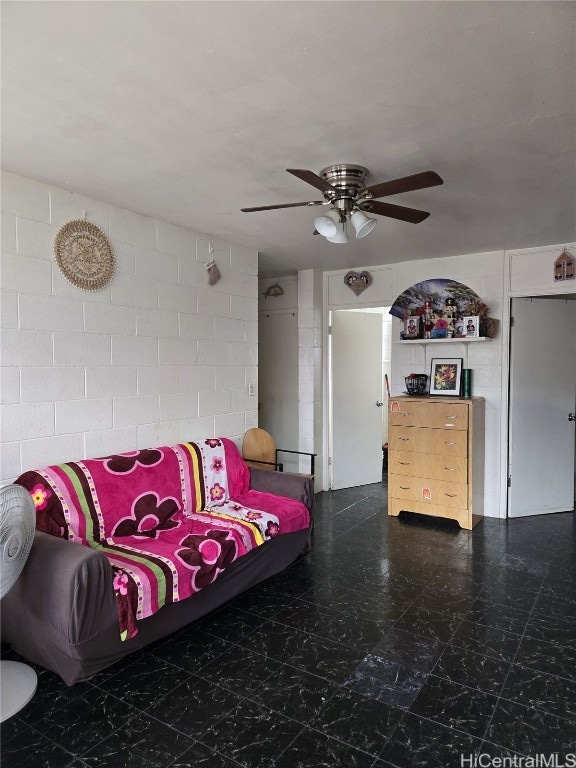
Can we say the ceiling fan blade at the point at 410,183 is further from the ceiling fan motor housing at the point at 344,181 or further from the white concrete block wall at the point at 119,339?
the white concrete block wall at the point at 119,339

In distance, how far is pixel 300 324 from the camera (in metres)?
5.43

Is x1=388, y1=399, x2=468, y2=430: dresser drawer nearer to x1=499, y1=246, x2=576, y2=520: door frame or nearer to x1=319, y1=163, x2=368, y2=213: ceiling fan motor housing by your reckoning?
x1=499, y1=246, x2=576, y2=520: door frame

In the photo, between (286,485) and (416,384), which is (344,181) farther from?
(416,384)

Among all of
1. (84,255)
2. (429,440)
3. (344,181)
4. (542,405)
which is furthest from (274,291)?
(344,181)

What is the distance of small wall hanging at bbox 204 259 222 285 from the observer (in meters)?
3.96

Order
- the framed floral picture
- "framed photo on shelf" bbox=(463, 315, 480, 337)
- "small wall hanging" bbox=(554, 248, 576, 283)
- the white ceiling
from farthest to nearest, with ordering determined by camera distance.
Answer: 1. the framed floral picture
2. "framed photo on shelf" bbox=(463, 315, 480, 337)
3. "small wall hanging" bbox=(554, 248, 576, 283)
4. the white ceiling

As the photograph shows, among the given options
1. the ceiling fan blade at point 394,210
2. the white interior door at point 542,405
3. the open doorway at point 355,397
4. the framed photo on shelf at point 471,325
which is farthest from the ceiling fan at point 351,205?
the open doorway at point 355,397

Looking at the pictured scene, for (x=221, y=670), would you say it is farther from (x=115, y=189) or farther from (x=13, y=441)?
(x=115, y=189)

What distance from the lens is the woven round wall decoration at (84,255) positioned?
296 cm

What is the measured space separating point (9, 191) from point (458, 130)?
2.31 meters

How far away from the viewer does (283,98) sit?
1938mm

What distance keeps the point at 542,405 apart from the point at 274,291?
3078 millimetres

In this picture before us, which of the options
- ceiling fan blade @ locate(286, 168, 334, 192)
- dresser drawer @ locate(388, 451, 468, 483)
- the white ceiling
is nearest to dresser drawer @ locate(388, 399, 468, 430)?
dresser drawer @ locate(388, 451, 468, 483)

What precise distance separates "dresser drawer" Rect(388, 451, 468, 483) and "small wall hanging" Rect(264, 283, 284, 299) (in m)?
2.30
